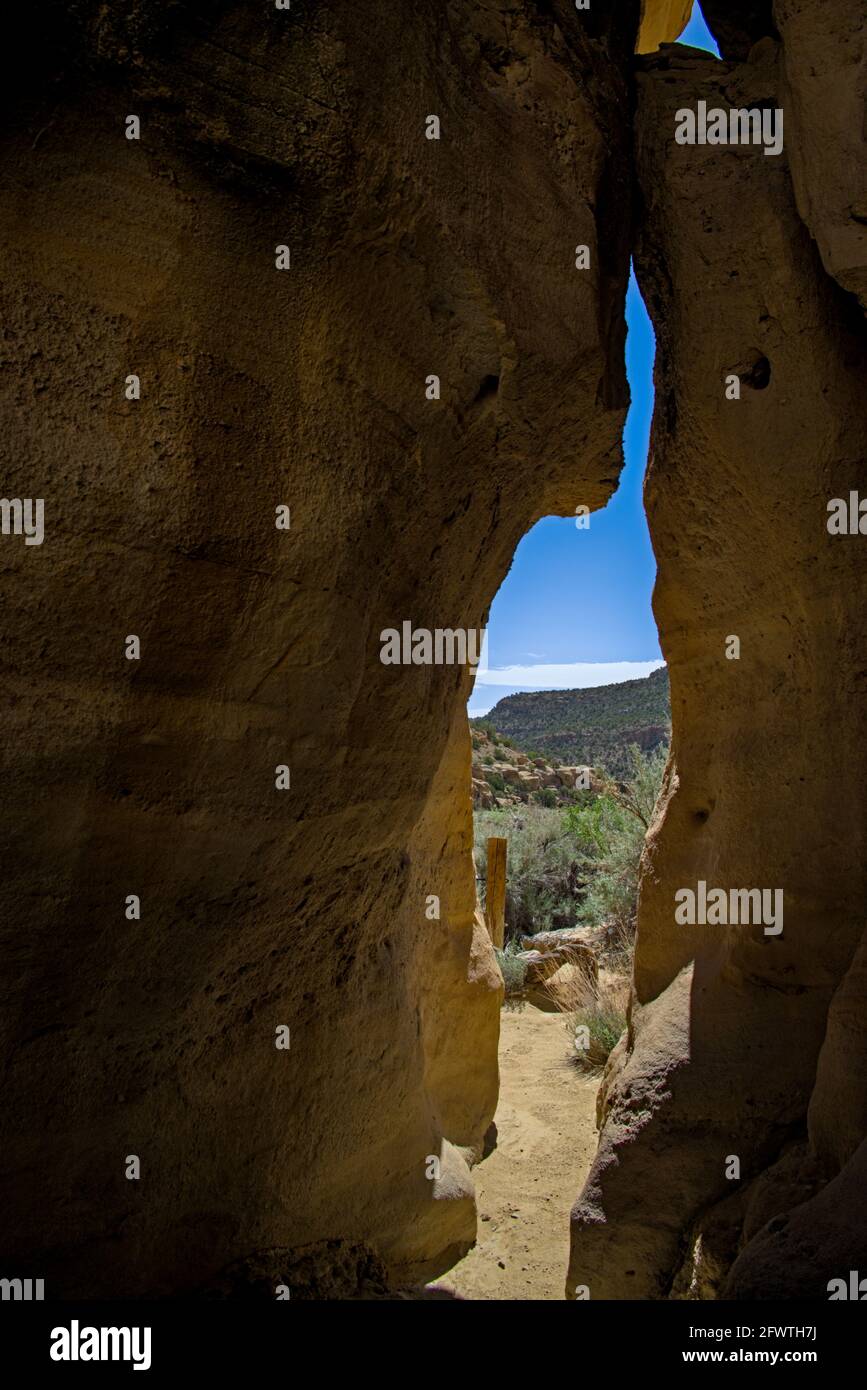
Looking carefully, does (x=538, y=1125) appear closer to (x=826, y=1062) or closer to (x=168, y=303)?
(x=826, y=1062)

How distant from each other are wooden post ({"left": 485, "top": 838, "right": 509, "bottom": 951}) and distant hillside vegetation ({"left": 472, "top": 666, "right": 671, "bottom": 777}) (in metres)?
17.6

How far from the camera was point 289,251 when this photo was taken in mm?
2482

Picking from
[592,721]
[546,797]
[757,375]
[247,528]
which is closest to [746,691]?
[757,375]

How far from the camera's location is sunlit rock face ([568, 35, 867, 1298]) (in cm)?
313

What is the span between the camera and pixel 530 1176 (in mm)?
5199

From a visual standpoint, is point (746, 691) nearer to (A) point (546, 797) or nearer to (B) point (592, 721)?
(A) point (546, 797)

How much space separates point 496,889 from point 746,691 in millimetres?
6509

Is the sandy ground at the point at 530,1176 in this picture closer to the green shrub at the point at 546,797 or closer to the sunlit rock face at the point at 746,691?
the sunlit rock face at the point at 746,691

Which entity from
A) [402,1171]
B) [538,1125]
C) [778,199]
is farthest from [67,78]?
[538,1125]

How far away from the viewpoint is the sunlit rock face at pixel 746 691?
3.13m

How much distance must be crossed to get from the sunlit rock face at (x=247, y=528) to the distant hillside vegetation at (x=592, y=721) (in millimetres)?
24469

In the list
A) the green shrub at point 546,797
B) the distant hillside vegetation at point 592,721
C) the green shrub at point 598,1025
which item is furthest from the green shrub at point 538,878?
the distant hillside vegetation at point 592,721

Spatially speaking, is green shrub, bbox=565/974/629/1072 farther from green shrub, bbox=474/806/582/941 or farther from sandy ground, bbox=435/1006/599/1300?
green shrub, bbox=474/806/582/941

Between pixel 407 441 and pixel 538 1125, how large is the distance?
5004 mm
